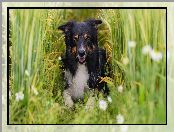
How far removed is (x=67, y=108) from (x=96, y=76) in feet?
1.48

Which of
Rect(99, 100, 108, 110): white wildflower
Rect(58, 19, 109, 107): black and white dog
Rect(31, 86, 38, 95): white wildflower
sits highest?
Rect(58, 19, 109, 107): black and white dog

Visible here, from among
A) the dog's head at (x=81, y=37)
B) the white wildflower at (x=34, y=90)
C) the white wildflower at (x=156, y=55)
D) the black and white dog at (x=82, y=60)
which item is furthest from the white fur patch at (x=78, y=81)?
the white wildflower at (x=156, y=55)

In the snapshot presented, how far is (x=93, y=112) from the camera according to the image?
24.3m

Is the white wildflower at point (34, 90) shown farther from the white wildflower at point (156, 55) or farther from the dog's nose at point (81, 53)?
the white wildflower at point (156, 55)

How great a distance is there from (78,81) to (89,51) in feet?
1.33

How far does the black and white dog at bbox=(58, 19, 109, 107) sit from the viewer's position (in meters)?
24.3

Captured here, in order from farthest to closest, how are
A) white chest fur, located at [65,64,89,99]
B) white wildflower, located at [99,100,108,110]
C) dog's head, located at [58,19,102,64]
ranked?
white chest fur, located at [65,64,89,99], white wildflower, located at [99,100,108,110], dog's head, located at [58,19,102,64]

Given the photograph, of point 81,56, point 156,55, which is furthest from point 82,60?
point 156,55

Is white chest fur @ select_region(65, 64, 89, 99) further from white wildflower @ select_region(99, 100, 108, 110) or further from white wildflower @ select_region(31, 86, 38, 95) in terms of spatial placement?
white wildflower @ select_region(31, 86, 38, 95)

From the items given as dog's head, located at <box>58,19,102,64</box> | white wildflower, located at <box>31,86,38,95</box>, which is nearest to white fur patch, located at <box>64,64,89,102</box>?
dog's head, located at <box>58,19,102,64</box>

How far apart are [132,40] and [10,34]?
4.12 ft

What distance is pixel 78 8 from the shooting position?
24.3 m

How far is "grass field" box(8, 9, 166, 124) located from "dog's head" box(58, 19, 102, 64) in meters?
0.07

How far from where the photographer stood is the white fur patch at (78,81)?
24.5 m
